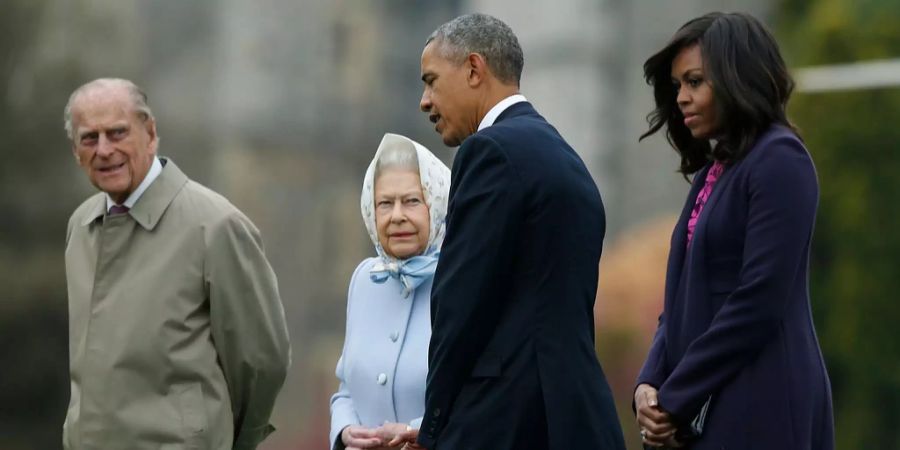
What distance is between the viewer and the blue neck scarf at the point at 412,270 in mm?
4324

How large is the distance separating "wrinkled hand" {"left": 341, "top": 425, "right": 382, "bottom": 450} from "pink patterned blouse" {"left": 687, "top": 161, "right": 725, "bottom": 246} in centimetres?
95

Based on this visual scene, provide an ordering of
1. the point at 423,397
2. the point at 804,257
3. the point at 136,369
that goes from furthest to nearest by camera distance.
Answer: the point at 136,369 < the point at 423,397 < the point at 804,257

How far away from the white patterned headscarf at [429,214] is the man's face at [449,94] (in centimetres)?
41

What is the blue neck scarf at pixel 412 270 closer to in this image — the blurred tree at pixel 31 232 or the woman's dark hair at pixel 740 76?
the woman's dark hair at pixel 740 76

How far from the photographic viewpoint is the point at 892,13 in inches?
317

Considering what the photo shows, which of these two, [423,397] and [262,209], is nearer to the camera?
[423,397]

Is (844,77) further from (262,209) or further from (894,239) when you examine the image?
(262,209)

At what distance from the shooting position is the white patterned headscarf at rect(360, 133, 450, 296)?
434 centimetres

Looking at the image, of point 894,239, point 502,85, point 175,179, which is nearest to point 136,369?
point 175,179

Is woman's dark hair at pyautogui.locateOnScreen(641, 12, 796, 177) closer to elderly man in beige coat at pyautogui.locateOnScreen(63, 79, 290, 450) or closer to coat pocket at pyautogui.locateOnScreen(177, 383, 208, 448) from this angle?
elderly man in beige coat at pyautogui.locateOnScreen(63, 79, 290, 450)

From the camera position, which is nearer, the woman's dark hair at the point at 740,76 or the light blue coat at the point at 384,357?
the woman's dark hair at the point at 740,76

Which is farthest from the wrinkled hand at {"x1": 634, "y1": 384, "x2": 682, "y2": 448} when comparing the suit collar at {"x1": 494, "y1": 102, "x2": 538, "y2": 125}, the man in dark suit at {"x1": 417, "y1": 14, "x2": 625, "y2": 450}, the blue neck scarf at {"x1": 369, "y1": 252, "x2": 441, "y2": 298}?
the suit collar at {"x1": 494, "y1": 102, "x2": 538, "y2": 125}

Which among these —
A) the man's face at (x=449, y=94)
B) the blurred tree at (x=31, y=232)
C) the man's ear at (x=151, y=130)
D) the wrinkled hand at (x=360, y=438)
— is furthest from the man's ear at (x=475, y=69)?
the blurred tree at (x=31, y=232)

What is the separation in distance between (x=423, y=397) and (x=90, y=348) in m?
1.16
